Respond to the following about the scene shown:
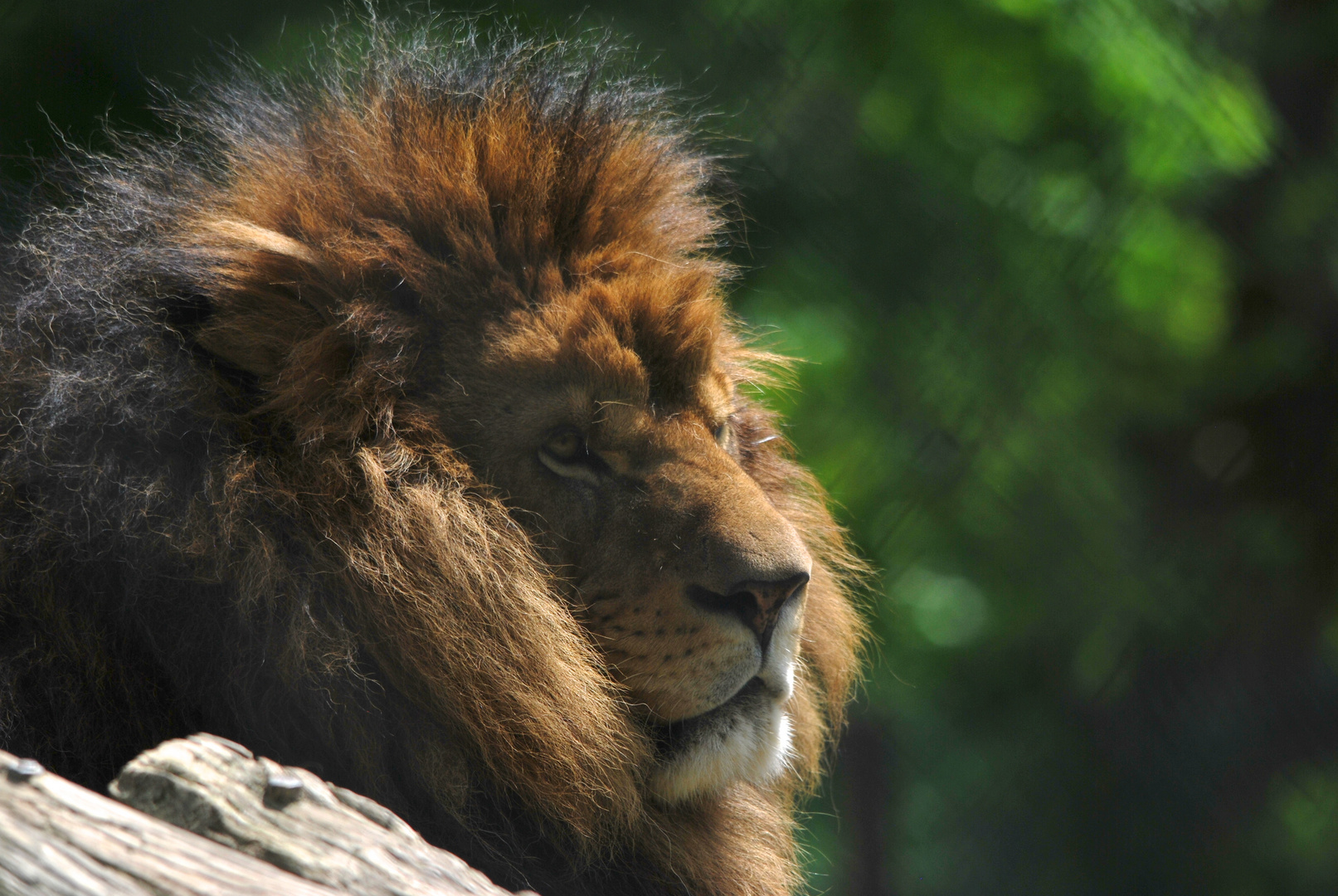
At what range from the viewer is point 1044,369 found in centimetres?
433

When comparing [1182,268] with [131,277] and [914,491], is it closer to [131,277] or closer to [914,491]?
[914,491]

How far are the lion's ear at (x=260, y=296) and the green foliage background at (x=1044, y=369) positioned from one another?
47.9 inches

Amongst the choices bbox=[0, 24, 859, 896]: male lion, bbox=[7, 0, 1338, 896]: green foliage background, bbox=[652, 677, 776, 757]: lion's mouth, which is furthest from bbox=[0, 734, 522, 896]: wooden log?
bbox=[7, 0, 1338, 896]: green foliage background

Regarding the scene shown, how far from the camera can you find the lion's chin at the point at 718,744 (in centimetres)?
166

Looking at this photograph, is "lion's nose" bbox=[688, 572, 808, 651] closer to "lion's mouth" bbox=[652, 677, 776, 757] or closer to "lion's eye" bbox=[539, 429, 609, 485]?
"lion's mouth" bbox=[652, 677, 776, 757]

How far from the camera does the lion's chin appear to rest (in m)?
1.66

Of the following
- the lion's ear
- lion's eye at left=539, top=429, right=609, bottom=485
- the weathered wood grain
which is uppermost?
lion's eye at left=539, top=429, right=609, bottom=485

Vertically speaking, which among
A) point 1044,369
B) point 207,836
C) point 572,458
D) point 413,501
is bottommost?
point 207,836

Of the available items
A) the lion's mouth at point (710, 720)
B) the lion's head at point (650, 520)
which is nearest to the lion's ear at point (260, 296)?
the lion's head at point (650, 520)

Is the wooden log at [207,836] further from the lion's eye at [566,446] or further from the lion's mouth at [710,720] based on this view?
the lion's eye at [566,446]

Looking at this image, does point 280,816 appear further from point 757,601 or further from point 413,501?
point 757,601

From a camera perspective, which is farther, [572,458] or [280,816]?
[572,458]

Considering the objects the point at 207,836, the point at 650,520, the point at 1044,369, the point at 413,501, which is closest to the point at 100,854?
the point at 207,836

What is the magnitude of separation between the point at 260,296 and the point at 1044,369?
130 inches
